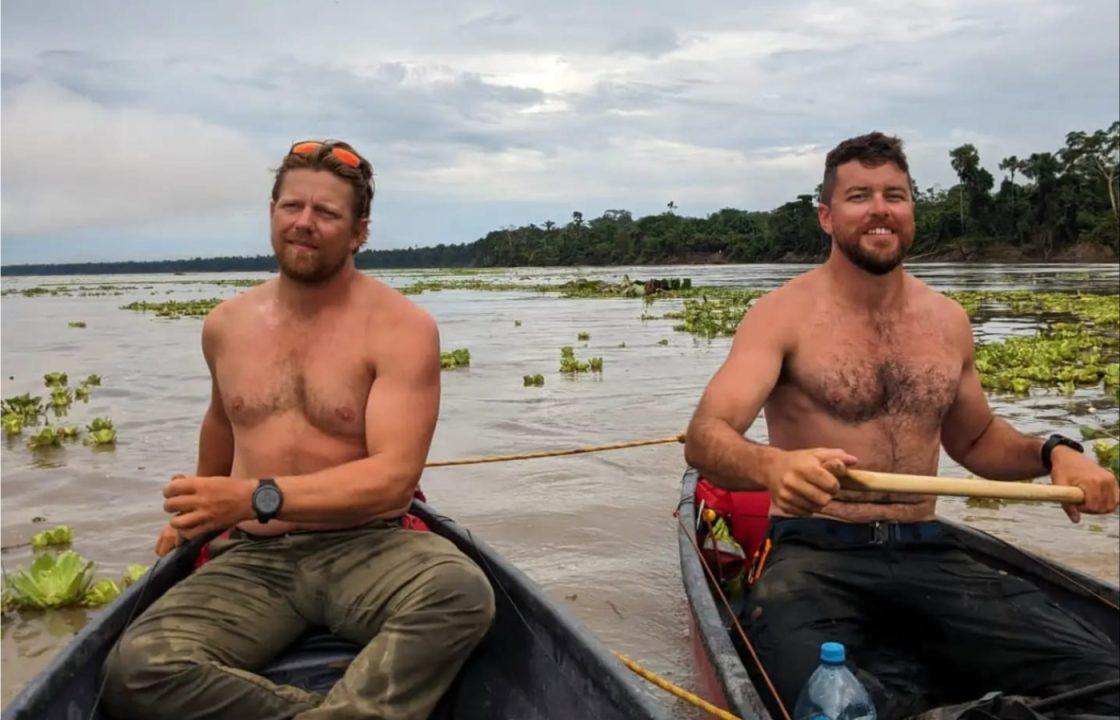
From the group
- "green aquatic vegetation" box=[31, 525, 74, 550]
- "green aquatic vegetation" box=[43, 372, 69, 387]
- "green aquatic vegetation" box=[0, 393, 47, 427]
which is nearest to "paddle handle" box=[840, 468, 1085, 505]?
"green aquatic vegetation" box=[31, 525, 74, 550]

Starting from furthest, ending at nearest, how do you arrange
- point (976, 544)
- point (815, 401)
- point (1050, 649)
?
1. point (976, 544)
2. point (815, 401)
3. point (1050, 649)

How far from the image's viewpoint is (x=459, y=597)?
2.76m

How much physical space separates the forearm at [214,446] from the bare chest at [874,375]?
2.23 m

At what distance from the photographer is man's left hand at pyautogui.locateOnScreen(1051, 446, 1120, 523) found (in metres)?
2.82

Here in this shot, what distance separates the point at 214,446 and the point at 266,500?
3.40ft

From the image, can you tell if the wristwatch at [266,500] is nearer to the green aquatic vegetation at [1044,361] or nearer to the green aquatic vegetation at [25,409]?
the green aquatic vegetation at [25,409]

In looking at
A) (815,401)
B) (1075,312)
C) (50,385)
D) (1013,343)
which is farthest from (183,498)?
(1075,312)

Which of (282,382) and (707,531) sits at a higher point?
(282,382)

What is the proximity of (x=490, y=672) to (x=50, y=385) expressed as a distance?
449 inches

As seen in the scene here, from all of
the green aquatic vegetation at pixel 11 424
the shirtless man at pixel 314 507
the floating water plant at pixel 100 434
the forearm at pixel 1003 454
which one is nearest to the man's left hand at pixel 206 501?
the shirtless man at pixel 314 507

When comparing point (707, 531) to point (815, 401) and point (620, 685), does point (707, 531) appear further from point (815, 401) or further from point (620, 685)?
point (620, 685)

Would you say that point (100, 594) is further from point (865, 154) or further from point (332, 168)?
point (865, 154)

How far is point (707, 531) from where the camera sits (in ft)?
14.3

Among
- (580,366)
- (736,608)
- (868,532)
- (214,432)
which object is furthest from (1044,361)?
(214,432)
